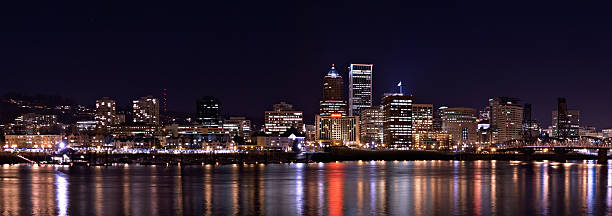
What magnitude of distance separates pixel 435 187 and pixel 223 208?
27203mm

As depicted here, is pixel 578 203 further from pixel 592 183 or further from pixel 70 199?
pixel 70 199

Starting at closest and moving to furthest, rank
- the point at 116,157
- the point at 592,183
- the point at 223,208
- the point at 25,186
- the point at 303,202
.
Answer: the point at 223,208 → the point at 303,202 → the point at 25,186 → the point at 592,183 → the point at 116,157

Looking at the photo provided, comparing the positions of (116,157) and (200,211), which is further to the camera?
(116,157)

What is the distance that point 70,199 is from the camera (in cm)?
5488

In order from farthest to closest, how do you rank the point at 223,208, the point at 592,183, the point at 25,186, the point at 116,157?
1. the point at 116,157
2. the point at 592,183
3. the point at 25,186
4. the point at 223,208

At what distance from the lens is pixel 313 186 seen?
68938 millimetres

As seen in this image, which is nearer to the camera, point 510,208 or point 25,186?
point 510,208

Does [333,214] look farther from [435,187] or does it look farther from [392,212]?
[435,187]

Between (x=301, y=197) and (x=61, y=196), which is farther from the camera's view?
(x=61, y=196)

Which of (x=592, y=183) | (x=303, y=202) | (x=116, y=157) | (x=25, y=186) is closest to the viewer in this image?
(x=303, y=202)

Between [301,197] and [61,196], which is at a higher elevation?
[61,196]

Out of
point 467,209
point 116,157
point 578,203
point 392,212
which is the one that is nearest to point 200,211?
point 392,212

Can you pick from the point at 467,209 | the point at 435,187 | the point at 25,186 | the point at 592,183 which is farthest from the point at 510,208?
the point at 25,186

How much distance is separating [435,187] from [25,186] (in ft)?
128
